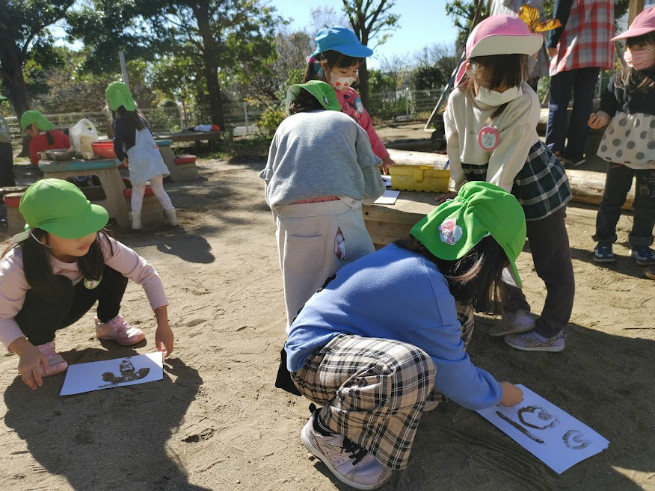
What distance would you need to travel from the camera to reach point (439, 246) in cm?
155

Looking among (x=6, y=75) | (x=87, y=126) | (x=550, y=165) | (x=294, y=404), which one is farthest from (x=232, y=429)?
(x=6, y=75)

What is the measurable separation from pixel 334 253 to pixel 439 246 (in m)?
0.56

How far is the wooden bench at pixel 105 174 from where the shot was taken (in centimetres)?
465

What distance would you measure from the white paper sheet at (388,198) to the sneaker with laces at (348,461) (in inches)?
53.6

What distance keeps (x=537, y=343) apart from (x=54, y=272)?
225 cm

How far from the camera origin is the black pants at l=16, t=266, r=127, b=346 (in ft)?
7.09

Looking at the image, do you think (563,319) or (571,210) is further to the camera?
(571,210)

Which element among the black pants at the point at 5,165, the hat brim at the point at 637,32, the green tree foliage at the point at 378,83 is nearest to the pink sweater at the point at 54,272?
the hat brim at the point at 637,32

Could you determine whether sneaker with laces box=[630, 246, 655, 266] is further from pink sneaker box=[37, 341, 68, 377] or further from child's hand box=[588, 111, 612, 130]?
pink sneaker box=[37, 341, 68, 377]

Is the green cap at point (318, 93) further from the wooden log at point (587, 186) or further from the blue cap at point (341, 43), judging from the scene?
the wooden log at point (587, 186)

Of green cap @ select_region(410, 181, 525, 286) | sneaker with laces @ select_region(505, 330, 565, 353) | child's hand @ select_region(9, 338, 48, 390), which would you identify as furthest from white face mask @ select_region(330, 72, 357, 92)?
child's hand @ select_region(9, 338, 48, 390)

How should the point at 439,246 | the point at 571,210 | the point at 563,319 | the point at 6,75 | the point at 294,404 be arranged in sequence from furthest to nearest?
the point at 6,75 < the point at 571,210 < the point at 563,319 < the point at 294,404 < the point at 439,246

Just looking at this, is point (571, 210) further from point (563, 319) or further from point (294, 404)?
point (294, 404)

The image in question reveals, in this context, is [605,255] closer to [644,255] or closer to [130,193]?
[644,255]
